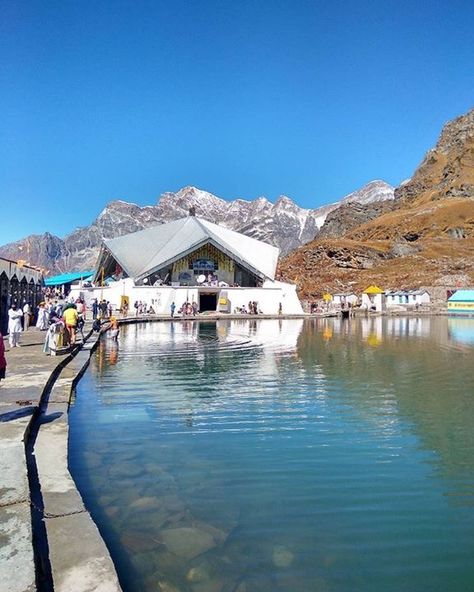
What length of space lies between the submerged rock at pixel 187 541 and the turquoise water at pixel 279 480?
0.04ft

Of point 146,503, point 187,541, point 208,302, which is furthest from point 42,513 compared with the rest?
point 208,302

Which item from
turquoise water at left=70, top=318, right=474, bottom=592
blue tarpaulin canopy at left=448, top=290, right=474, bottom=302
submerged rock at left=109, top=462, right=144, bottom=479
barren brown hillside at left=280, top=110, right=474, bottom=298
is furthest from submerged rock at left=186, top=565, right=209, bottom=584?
barren brown hillside at left=280, top=110, right=474, bottom=298

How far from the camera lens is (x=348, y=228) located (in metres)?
138

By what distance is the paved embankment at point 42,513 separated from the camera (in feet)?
9.80

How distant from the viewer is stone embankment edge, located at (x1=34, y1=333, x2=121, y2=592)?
303 centimetres

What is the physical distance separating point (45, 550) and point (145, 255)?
1620 inches

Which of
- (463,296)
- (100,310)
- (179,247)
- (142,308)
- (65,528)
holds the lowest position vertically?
(65,528)

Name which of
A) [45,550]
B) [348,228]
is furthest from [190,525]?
[348,228]

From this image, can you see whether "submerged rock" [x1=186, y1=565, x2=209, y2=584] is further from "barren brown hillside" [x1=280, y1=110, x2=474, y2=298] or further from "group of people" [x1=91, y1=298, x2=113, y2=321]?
"barren brown hillside" [x1=280, y1=110, x2=474, y2=298]

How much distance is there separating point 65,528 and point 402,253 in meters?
85.1

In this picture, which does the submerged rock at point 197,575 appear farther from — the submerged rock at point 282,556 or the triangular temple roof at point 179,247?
the triangular temple roof at point 179,247

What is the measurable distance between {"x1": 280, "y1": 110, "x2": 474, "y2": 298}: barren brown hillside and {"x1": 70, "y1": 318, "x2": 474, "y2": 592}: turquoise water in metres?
58.2

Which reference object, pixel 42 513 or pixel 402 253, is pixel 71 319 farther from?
pixel 402 253

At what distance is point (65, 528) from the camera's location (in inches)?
144
